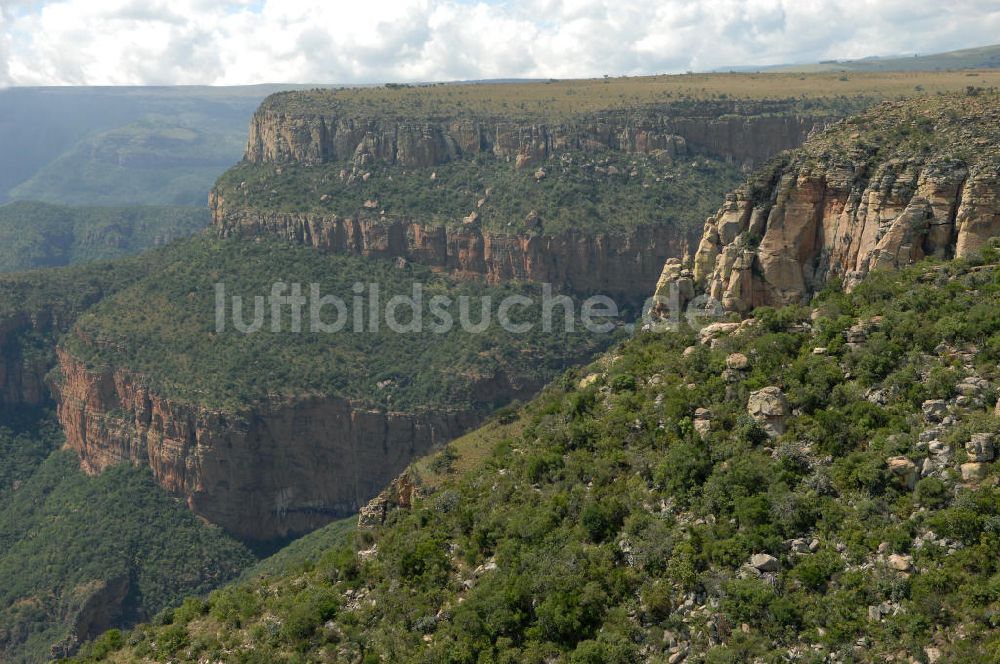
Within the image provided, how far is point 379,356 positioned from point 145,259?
160 ft

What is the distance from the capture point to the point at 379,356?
341 ft

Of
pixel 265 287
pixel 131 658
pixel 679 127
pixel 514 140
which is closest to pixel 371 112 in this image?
pixel 514 140

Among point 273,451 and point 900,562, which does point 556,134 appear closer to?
point 273,451

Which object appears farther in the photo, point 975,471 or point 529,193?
point 529,193

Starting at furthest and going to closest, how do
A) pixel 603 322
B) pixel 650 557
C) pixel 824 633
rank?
pixel 603 322 → pixel 650 557 → pixel 824 633

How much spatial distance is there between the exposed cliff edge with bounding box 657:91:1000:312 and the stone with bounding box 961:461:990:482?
14304mm

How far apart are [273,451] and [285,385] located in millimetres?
6426

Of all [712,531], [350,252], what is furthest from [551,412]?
[350,252]

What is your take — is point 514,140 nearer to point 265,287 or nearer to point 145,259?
point 265,287

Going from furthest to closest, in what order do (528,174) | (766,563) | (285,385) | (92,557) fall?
(528,174)
(285,385)
(92,557)
(766,563)

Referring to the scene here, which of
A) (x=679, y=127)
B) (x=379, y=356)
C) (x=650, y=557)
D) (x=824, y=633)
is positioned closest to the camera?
(x=824, y=633)

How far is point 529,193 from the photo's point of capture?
11888cm

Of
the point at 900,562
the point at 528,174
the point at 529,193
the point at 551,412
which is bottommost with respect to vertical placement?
the point at 551,412

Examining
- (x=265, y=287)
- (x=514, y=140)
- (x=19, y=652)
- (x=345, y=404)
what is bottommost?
(x=19, y=652)
